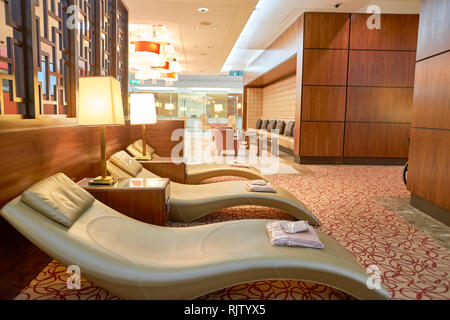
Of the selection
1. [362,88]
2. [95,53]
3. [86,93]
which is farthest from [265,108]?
[86,93]

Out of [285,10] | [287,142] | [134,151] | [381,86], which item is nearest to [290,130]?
[287,142]

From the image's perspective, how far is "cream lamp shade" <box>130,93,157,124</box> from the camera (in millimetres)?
4543

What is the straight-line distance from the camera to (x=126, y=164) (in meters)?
3.75

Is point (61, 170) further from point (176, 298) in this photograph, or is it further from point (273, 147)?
point (273, 147)

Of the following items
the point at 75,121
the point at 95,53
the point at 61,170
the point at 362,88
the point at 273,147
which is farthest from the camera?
the point at 273,147

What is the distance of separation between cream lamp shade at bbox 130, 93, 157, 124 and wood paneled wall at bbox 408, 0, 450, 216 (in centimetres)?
343

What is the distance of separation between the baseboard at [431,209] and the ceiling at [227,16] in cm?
411

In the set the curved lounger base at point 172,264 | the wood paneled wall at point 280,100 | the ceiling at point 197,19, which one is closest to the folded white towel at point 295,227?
the curved lounger base at point 172,264

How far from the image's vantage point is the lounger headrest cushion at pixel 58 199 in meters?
1.92

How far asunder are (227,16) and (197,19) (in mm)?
712

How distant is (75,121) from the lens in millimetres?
3193

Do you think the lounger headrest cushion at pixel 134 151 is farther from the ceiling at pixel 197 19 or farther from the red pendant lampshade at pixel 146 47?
the red pendant lampshade at pixel 146 47

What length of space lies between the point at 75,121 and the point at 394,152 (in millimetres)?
7200

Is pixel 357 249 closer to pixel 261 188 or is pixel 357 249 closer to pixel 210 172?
pixel 261 188
